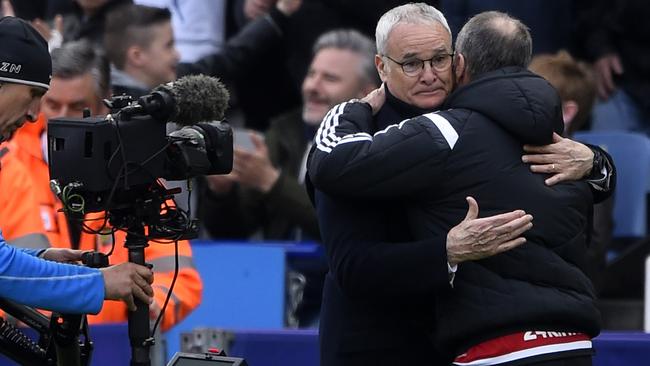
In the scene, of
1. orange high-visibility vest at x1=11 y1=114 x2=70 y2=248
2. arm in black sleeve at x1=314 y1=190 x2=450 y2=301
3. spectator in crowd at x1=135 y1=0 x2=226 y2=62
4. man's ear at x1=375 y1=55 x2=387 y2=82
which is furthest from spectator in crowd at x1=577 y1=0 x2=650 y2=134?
arm in black sleeve at x1=314 y1=190 x2=450 y2=301

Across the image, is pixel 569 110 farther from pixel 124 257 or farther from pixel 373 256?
pixel 373 256

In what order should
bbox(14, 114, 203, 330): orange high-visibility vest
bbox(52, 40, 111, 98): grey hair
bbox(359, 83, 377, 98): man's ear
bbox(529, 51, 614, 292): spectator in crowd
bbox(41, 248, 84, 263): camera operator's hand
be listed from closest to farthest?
1. bbox(41, 248, 84, 263): camera operator's hand
2. bbox(14, 114, 203, 330): orange high-visibility vest
3. bbox(52, 40, 111, 98): grey hair
4. bbox(529, 51, 614, 292): spectator in crowd
5. bbox(359, 83, 377, 98): man's ear

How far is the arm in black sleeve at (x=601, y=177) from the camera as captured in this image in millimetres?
4613

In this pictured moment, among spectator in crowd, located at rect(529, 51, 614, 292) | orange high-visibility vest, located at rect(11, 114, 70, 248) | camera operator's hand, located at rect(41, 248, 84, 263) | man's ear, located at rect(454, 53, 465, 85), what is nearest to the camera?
man's ear, located at rect(454, 53, 465, 85)

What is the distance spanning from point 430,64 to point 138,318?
3.79 ft

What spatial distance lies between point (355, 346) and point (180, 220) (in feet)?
2.14

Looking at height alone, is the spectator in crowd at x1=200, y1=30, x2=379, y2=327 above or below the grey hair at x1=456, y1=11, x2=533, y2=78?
below

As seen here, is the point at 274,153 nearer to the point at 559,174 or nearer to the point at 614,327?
the point at 614,327

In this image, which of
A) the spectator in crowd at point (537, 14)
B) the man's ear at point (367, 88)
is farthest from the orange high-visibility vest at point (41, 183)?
the spectator in crowd at point (537, 14)

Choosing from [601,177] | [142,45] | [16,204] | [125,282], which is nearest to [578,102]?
[142,45]

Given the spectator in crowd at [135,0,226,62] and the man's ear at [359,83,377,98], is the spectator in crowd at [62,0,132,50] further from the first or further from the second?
the man's ear at [359,83,377,98]

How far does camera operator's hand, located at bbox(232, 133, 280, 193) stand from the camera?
23.4ft

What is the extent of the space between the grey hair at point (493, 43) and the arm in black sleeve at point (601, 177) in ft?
1.32

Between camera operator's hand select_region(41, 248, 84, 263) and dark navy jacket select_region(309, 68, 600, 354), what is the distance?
80 cm
